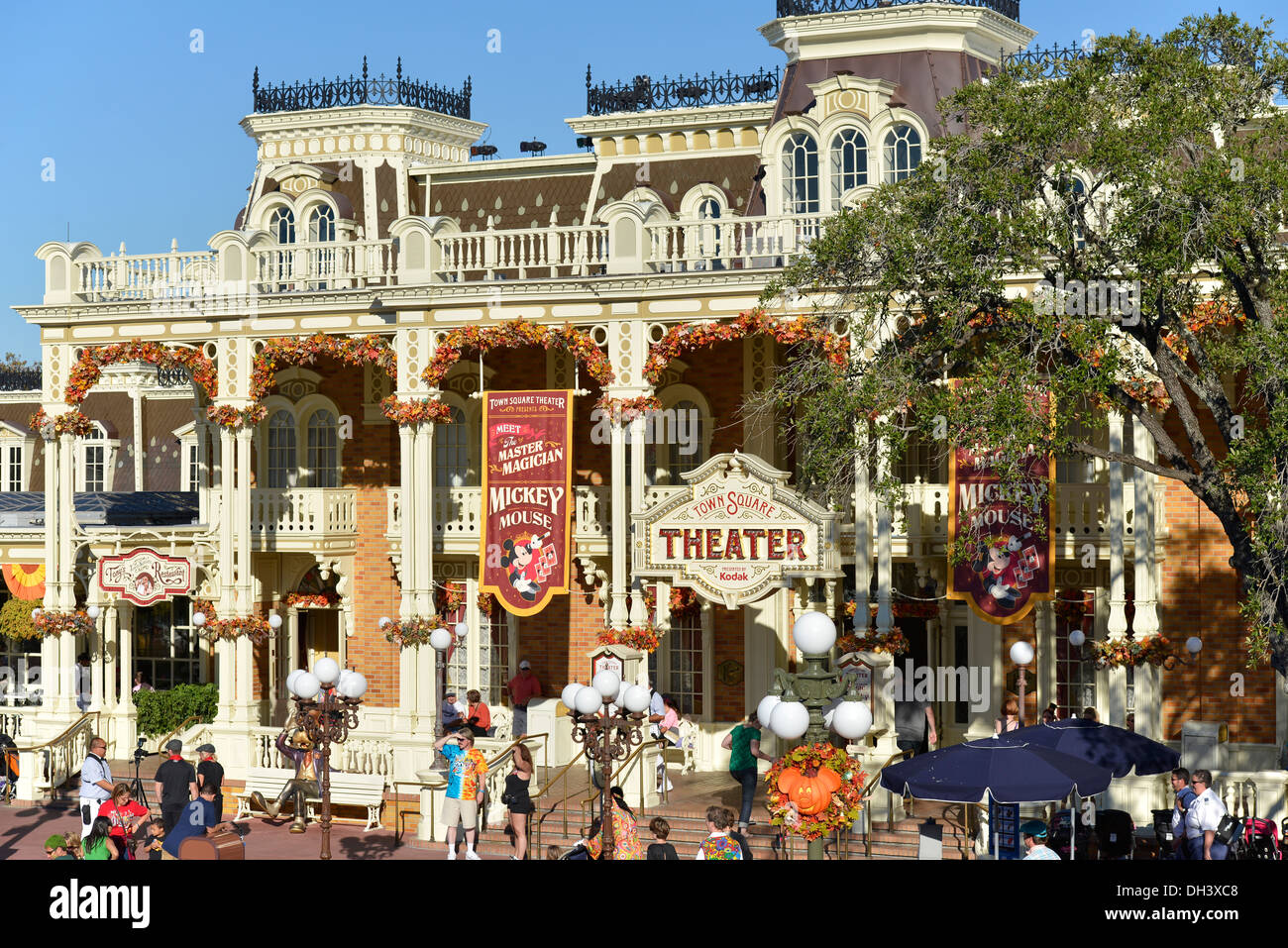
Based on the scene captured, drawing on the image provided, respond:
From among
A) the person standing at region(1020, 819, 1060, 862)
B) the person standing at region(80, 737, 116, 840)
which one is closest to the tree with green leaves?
the person standing at region(1020, 819, 1060, 862)

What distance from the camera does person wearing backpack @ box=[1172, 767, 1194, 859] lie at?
Answer: 58.1 feet

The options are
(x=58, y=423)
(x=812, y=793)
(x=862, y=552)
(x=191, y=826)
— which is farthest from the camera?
(x=58, y=423)

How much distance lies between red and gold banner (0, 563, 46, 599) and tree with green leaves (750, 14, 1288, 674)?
17.2 metres

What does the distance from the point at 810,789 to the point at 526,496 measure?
11.1 meters

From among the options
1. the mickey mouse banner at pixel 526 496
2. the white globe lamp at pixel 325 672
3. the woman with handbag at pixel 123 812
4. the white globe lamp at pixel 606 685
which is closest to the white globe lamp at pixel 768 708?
the white globe lamp at pixel 606 685

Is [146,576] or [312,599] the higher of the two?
[146,576]

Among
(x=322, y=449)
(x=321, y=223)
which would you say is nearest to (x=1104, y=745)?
(x=322, y=449)

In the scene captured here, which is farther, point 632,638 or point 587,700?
point 632,638

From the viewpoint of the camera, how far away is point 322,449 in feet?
102

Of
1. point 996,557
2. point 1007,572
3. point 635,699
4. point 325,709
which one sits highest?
point 996,557

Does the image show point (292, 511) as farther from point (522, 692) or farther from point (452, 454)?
point (522, 692)

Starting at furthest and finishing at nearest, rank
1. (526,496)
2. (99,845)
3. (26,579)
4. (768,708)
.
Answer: (26,579), (526,496), (99,845), (768,708)
